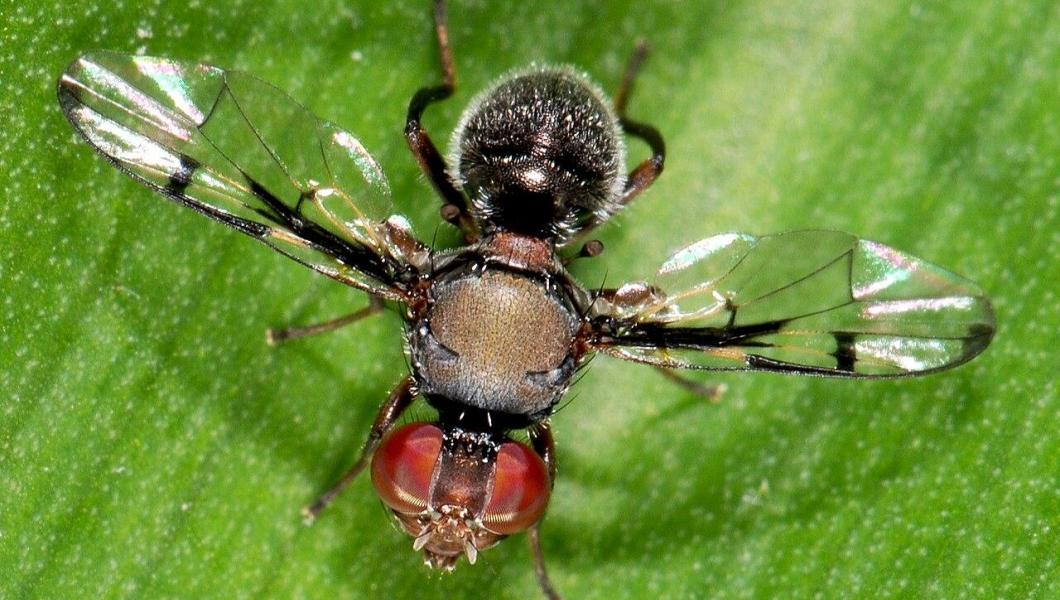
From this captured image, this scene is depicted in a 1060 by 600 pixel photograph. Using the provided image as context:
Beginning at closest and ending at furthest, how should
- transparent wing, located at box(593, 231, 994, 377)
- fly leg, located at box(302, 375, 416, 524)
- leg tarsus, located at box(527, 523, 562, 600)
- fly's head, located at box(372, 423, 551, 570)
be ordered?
fly's head, located at box(372, 423, 551, 570) < transparent wing, located at box(593, 231, 994, 377) < fly leg, located at box(302, 375, 416, 524) < leg tarsus, located at box(527, 523, 562, 600)

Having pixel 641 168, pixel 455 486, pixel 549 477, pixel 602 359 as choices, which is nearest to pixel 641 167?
pixel 641 168

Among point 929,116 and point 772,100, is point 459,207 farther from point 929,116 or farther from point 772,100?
point 929,116

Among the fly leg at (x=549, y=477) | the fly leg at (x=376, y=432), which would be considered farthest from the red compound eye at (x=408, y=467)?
the fly leg at (x=549, y=477)

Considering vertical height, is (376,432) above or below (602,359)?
below

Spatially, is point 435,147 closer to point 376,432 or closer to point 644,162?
point 644,162

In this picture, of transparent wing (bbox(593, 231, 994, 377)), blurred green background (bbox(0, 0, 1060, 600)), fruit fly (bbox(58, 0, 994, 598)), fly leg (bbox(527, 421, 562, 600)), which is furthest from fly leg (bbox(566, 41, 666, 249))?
fly leg (bbox(527, 421, 562, 600))

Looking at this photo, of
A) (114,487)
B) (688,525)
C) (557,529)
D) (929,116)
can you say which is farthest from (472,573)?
(929,116)

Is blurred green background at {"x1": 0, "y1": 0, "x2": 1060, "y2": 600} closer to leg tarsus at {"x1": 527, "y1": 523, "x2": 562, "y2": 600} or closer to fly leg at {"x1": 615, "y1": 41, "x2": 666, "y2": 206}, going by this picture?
leg tarsus at {"x1": 527, "y1": 523, "x2": 562, "y2": 600}
